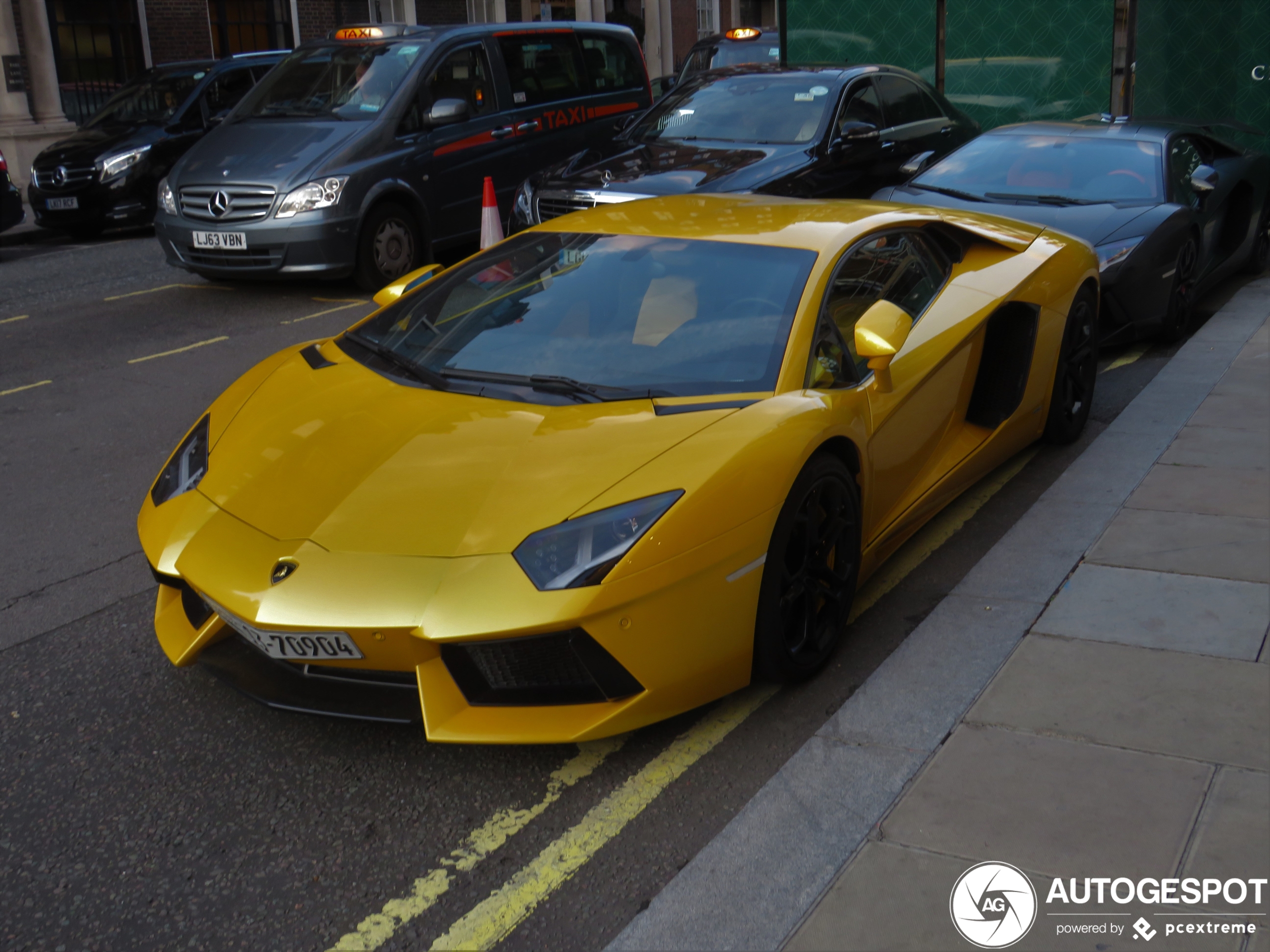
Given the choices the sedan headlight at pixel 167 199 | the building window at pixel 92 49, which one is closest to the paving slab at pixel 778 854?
the sedan headlight at pixel 167 199

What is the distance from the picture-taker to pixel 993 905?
8.68 ft

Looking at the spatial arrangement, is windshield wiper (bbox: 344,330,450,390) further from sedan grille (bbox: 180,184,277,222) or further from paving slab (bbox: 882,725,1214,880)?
sedan grille (bbox: 180,184,277,222)

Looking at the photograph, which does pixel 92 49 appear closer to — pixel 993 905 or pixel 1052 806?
pixel 1052 806

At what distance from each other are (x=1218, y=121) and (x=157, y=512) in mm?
8969

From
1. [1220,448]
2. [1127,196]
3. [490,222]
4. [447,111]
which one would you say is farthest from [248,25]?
[1220,448]

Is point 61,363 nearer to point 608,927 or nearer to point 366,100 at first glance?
point 366,100

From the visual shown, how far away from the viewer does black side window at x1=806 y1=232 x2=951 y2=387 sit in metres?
3.94

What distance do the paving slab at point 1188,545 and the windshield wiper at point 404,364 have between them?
7.71 ft

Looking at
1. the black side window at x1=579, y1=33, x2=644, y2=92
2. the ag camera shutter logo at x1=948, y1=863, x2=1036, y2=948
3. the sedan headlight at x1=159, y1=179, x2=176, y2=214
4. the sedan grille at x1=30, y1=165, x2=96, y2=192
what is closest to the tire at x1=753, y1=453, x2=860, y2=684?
the ag camera shutter logo at x1=948, y1=863, x2=1036, y2=948

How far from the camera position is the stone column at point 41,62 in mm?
19328

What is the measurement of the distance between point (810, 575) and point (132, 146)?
503 inches

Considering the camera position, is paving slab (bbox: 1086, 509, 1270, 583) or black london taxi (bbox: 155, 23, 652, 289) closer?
paving slab (bbox: 1086, 509, 1270, 583)

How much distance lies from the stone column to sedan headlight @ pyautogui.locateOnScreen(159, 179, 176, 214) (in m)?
11.0

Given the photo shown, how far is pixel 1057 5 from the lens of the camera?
12836 mm
